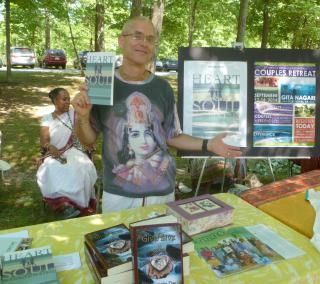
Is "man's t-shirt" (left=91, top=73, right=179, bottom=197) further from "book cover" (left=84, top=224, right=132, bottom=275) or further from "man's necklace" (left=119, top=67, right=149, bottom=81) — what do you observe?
"book cover" (left=84, top=224, right=132, bottom=275)

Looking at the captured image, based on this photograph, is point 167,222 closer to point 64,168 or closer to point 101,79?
point 101,79

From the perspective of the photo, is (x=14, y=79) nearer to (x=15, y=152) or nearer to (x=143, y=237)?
(x=15, y=152)

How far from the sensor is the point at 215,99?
3.04 m

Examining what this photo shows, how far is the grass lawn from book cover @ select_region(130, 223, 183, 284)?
2926 mm

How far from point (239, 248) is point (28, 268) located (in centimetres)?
80

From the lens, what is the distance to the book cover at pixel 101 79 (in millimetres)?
1830

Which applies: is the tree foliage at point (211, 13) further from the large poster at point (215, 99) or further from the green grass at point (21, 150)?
the large poster at point (215, 99)

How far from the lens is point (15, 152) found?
6211 millimetres

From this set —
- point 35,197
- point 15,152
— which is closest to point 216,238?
point 35,197

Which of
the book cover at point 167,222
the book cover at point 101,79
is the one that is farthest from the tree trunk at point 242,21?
the book cover at point 167,222

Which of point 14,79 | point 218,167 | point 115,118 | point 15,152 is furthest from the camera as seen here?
point 14,79

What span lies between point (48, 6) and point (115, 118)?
10.6m

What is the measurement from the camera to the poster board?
2990 millimetres

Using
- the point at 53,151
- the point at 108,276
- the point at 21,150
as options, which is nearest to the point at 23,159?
the point at 21,150
